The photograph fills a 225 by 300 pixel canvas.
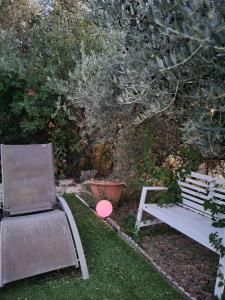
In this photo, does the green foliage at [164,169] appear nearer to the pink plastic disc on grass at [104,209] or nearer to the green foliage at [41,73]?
the pink plastic disc on grass at [104,209]

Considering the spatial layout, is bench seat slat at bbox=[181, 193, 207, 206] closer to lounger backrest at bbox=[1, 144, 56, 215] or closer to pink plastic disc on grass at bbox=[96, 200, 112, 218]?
pink plastic disc on grass at bbox=[96, 200, 112, 218]

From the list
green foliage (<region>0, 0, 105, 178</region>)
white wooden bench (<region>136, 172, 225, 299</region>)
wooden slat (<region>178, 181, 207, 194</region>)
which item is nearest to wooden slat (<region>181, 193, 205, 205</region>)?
white wooden bench (<region>136, 172, 225, 299</region>)

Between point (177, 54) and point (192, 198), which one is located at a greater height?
point (177, 54)

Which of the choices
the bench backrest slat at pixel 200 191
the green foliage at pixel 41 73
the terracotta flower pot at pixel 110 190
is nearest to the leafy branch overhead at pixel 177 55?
the bench backrest slat at pixel 200 191

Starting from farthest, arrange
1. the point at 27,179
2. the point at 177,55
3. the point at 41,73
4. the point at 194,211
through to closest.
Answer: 1. the point at 41,73
2. the point at 194,211
3. the point at 27,179
4. the point at 177,55

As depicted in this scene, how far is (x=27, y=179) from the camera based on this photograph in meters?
4.32

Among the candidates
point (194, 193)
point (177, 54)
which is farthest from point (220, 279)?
point (177, 54)

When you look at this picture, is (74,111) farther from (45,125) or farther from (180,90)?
(180,90)

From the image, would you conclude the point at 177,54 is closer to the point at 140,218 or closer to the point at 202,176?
the point at 202,176

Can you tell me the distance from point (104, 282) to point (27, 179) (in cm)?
169

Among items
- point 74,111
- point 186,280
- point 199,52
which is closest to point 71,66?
point 74,111

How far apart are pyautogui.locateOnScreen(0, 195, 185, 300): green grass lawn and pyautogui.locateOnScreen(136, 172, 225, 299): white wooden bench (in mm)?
600

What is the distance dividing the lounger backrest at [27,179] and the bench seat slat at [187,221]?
59.1 inches

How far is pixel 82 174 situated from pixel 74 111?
5.23 feet
